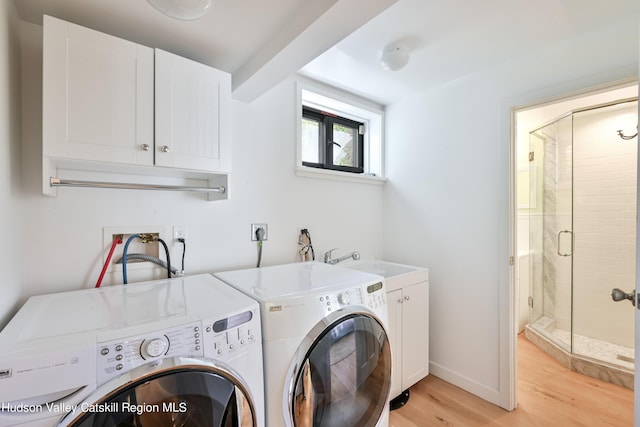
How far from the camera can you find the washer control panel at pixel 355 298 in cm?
114

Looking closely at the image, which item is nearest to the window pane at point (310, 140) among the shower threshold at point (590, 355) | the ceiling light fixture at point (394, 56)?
the ceiling light fixture at point (394, 56)

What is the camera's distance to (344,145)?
102 inches

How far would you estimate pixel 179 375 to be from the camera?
770 mm

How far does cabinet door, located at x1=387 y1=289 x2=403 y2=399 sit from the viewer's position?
1.81m

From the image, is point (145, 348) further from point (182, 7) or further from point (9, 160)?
point (182, 7)

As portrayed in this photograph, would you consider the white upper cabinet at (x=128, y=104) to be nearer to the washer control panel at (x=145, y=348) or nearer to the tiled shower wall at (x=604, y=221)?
the washer control panel at (x=145, y=348)

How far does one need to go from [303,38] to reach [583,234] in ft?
10.4

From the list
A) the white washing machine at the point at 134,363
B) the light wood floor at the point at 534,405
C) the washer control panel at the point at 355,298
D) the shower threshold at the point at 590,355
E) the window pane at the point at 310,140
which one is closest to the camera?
the white washing machine at the point at 134,363

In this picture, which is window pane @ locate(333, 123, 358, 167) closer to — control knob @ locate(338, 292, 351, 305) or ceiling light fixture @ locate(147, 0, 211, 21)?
control knob @ locate(338, 292, 351, 305)

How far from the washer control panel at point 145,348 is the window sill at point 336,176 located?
54.8 inches

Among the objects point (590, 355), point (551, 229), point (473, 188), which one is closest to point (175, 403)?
point (473, 188)

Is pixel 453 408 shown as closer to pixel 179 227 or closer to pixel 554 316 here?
pixel 554 316

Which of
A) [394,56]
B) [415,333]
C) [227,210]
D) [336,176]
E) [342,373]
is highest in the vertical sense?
[394,56]

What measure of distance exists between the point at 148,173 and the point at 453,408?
232 centimetres
